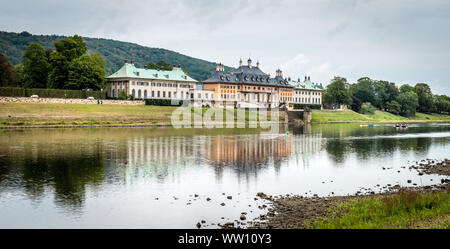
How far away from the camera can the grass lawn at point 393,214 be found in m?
13.7

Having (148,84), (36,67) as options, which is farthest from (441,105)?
(36,67)

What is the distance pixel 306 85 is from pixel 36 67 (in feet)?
293

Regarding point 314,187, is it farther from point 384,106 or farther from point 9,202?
point 384,106

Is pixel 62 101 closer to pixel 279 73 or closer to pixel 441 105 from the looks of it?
pixel 279 73

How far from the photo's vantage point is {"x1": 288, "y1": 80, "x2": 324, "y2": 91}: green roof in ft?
468

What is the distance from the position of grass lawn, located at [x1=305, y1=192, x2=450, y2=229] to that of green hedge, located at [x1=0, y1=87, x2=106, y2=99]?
2747 inches

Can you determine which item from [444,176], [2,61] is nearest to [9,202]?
[444,176]

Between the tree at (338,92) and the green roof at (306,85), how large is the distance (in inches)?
368

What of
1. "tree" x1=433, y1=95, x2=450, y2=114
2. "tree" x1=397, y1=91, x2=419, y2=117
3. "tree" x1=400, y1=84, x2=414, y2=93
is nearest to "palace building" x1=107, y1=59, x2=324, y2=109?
"tree" x1=397, y1=91, x2=419, y2=117

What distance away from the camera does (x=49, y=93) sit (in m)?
78.8

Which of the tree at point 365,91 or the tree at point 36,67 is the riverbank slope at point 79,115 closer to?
the tree at point 36,67

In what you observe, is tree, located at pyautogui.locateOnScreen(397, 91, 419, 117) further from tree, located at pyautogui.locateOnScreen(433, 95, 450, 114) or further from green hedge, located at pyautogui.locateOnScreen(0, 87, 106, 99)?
green hedge, located at pyautogui.locateOnScreen(0, 87, 106, 99)

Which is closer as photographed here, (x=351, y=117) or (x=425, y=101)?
(x=351, y=117)
